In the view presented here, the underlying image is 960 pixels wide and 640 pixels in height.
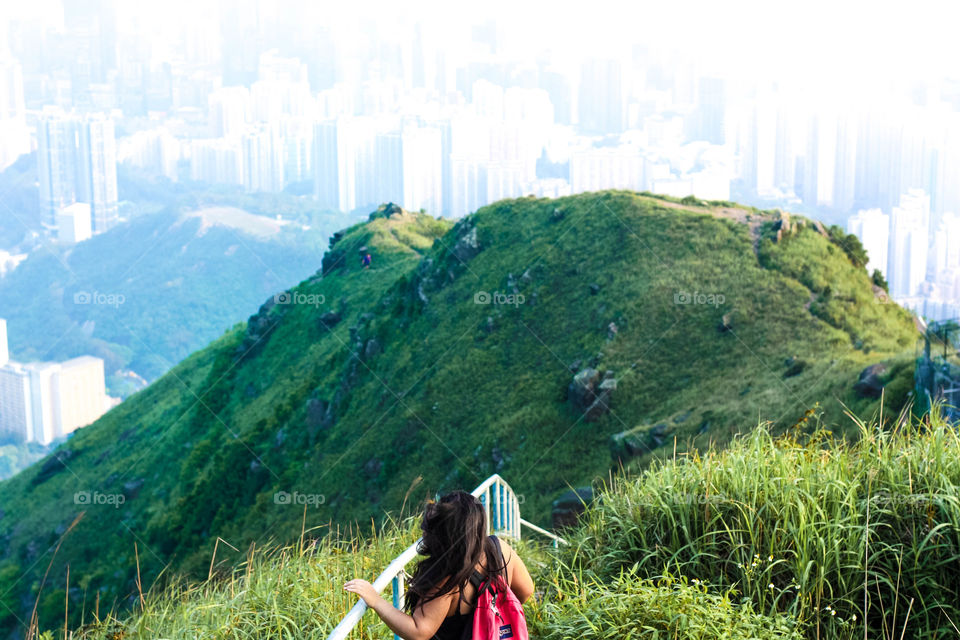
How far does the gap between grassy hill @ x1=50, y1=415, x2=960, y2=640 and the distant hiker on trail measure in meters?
0.97

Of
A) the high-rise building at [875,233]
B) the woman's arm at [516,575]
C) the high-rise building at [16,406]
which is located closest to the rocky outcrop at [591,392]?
the woman's arm at [516,575]

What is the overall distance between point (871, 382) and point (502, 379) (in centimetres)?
1756

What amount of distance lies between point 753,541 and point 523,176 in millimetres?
134662

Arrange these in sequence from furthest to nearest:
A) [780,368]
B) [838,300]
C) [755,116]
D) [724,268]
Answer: [755,116] → [724,268] → [838,300] → [780,368]

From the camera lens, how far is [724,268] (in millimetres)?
36531

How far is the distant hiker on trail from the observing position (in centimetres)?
426

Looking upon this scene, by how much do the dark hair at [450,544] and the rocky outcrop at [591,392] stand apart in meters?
28.1

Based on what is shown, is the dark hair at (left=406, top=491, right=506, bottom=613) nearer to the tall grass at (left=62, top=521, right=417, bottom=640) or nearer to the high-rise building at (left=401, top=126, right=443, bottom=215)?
the tall grass at (left=62, top=521, right=417, bottom=640)

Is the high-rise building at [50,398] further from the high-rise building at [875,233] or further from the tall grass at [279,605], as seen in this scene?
the tall grass at [279,605]

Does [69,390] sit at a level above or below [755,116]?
below

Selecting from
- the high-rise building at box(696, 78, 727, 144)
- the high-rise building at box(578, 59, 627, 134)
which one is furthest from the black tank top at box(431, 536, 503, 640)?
the high-rise building at box(578, 59, 627, 134)

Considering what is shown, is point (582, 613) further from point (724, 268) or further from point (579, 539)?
point (724, 268)

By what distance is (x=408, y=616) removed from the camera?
4293 millimetres

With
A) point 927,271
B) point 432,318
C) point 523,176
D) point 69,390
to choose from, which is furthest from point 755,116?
point 69,390
